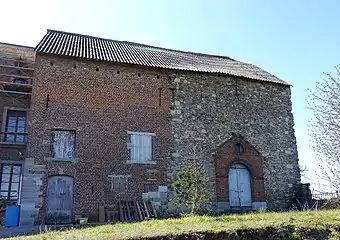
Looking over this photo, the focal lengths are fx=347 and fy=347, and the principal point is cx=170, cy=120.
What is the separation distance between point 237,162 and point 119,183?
5760 millimetres

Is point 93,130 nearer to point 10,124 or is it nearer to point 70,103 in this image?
point 70,103

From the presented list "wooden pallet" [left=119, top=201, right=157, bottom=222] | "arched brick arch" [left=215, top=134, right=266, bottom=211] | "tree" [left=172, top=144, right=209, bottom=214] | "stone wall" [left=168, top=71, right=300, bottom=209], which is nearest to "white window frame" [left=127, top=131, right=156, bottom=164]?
"stone wall" [left=168, top=71, right=300, bottom=209]

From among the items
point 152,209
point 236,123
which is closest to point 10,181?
point 152,209

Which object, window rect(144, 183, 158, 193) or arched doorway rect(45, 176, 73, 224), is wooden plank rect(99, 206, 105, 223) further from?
window rect(144, 183, 158, 193)

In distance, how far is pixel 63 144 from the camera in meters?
13.8

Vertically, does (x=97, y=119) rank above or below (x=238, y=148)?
above

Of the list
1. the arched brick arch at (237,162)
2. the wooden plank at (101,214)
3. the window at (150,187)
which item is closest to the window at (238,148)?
the arched brick arch at (237,162)

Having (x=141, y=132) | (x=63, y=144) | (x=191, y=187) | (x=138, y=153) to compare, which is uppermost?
(x=141, y=132)

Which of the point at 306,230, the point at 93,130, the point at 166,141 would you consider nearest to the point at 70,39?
the point at 93,130

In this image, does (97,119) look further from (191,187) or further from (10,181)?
(191,187)

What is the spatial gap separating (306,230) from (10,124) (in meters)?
13.0

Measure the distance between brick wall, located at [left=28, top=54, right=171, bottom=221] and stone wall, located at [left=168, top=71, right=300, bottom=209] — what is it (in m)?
0.78

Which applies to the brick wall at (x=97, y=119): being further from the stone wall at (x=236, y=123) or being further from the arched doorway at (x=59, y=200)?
the stone wall at (x=236, y=123)

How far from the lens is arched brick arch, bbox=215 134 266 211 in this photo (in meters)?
15.6
